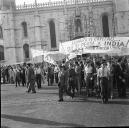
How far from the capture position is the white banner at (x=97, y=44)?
54.1 feet

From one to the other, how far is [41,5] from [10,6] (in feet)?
15.4

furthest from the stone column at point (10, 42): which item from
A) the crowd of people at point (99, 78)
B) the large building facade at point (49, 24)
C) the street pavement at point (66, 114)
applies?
the street pavement at point (66, 114)

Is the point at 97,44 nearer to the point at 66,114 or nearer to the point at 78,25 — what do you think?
the point at 66,114

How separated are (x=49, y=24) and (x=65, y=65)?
3636 cm

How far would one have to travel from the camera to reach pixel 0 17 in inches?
2050

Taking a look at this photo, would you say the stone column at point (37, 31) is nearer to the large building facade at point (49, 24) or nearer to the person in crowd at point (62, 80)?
the large building facade at point (49, 24)

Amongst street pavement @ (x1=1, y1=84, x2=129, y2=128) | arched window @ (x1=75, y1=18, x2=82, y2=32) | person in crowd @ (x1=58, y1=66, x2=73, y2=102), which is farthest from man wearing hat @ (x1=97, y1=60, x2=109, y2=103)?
arched window @ (x1=75, y1=18, x2=82, y2=32)

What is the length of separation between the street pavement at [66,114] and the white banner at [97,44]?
2.50 meters

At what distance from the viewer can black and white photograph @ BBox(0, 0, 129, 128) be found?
12.3 metres

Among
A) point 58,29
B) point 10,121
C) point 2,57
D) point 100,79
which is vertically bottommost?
point 10,121

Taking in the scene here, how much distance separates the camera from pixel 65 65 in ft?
57.5

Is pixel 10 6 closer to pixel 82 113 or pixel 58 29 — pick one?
pixel 58 29

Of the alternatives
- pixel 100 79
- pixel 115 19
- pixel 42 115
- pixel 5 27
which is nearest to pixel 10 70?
pixel 100 79

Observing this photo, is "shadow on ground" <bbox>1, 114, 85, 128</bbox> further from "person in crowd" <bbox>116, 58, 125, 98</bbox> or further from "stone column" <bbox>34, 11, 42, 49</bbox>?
"stone column" <bbox>34, 11, 42, 49</bbox>
